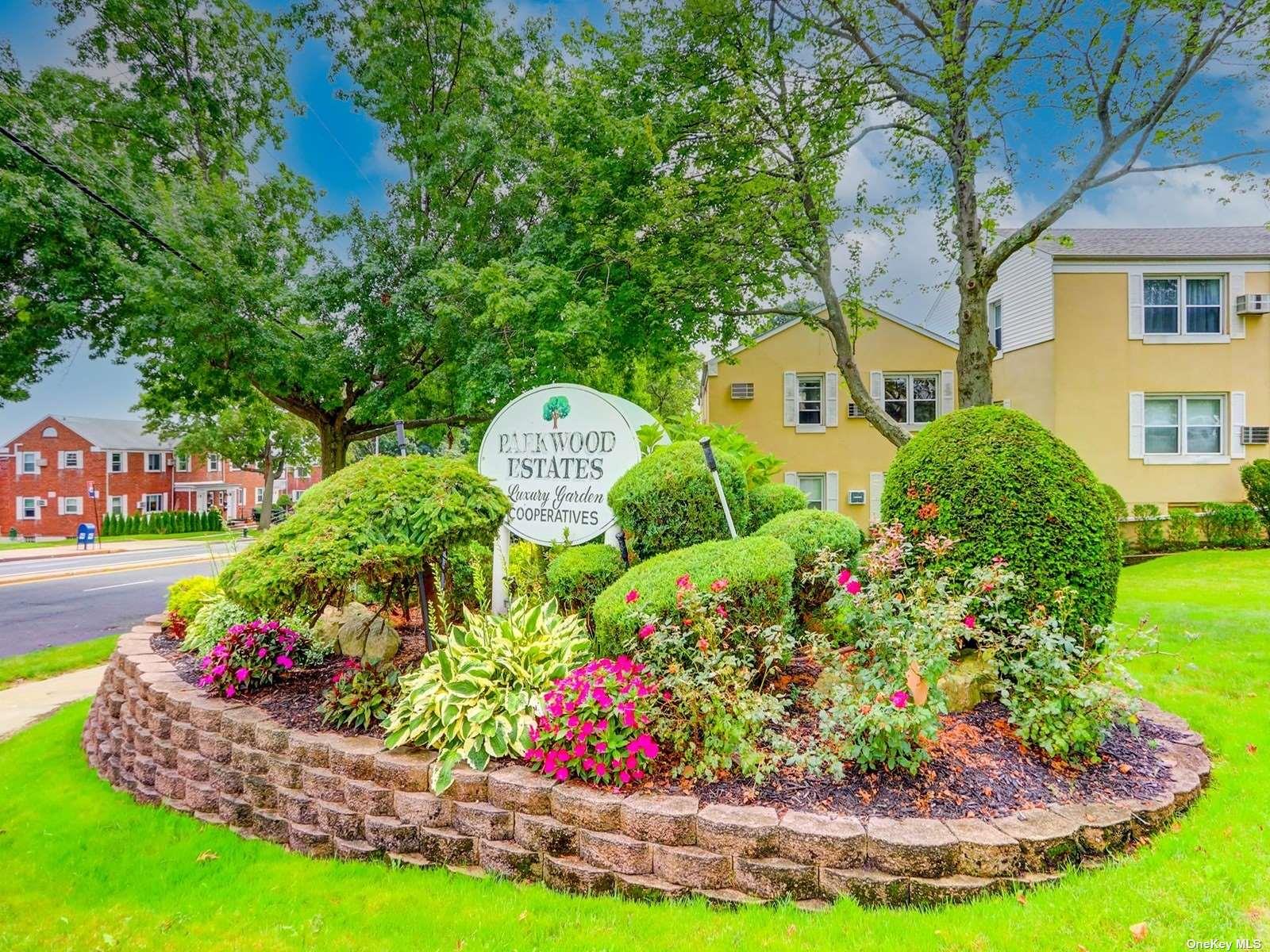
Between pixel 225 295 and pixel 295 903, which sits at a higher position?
pixel 225 295

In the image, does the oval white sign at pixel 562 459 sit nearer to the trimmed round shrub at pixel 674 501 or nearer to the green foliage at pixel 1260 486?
the trimmed round shrub at pixel 674 501

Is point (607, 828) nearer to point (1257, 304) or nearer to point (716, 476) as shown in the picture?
point (716, 476)

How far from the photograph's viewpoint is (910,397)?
1537 cm

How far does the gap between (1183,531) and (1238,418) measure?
3.12 m

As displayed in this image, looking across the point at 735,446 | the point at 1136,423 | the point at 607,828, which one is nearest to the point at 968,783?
the point at 607,828

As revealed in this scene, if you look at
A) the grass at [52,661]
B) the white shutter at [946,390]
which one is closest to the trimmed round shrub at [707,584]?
the grass at [52,661]

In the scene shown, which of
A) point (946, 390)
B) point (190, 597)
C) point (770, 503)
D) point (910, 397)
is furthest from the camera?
point (910, 397)

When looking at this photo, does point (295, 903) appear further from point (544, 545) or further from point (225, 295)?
point (225, 295)

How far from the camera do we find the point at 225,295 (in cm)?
878

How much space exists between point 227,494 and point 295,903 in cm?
4483

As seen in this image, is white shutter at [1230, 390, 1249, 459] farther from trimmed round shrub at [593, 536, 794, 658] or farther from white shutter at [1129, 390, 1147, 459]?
trimmed round shrub at [593, 536, 794, 658]

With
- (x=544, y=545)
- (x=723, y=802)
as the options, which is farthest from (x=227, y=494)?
(x=723, y=802)

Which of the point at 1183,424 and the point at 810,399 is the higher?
the point at 810,399

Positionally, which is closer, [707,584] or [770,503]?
[707,584]
